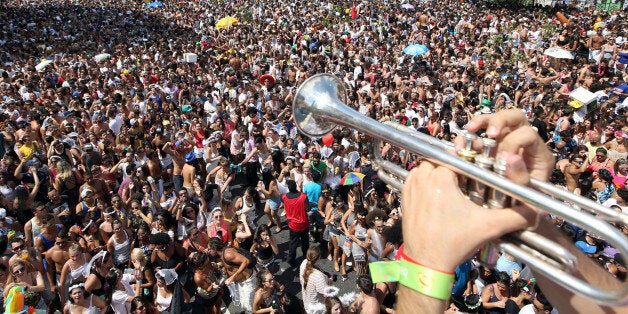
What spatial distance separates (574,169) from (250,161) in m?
6.16

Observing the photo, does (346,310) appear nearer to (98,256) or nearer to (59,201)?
(98,256)

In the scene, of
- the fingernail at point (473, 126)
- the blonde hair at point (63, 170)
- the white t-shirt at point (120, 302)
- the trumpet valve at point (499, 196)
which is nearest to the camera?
the trumpet valve at point (499, 196)

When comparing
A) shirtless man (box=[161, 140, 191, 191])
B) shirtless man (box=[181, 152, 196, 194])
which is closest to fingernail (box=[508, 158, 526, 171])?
shirtless man (box=[181, 152, 196, 194])

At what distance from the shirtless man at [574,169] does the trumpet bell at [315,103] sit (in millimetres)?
5981

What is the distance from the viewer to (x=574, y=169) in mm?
7336

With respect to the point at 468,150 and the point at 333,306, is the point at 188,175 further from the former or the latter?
the point at 468,150

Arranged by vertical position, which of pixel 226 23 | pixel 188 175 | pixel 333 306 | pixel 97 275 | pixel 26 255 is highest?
pixel 26 255

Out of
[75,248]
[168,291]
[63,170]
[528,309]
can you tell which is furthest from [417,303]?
→ [63,170]

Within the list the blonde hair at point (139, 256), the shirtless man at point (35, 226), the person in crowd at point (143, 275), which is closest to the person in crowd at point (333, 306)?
the person in crowd at point (143, 275)

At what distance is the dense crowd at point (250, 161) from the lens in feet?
18.1

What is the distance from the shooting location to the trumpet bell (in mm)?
3070

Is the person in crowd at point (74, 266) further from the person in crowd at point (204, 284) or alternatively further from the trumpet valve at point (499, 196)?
the trumpet valve at point (499, 196)

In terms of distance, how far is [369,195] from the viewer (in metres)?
7.36

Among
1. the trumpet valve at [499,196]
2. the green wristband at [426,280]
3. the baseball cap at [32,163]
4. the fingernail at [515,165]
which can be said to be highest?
the fingernail at [515,165]
